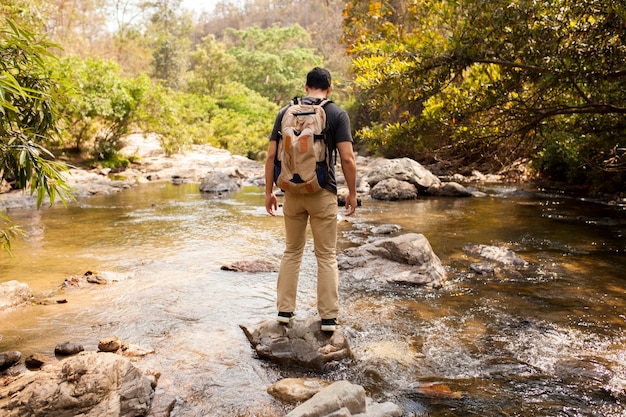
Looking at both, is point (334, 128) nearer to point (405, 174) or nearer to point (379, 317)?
point (379, 317)

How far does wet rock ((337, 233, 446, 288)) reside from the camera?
19.5 feet

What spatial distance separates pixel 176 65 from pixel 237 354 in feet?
142

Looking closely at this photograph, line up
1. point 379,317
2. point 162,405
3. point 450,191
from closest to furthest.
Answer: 1. point 162,405
2. point 379,317
3. point 450,191

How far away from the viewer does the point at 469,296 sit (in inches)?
216

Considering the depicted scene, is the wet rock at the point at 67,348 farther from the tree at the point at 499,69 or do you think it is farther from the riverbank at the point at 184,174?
the riverbank at the point at 184,174

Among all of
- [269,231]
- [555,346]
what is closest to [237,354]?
[555,346]

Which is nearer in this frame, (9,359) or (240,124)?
(9,359)

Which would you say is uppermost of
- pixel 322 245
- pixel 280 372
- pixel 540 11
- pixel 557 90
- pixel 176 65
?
pixel 176 65

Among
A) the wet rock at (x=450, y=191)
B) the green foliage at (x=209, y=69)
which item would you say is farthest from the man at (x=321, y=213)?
the green foliage at (x=209, y=69)

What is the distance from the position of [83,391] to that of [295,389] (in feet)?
4.53

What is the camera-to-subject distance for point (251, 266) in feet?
21.8

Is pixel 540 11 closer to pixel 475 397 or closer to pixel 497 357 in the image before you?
pixel 497 357

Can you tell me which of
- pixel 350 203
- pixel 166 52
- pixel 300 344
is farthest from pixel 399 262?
pixel 166 52

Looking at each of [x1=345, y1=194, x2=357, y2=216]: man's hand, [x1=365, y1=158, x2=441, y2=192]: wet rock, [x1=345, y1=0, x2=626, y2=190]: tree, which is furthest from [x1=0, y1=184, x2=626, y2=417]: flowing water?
[x1=365, y1=158, x2=441, y2=192]: wet rock
